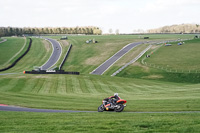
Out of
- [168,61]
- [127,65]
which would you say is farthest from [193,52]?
[127,65]

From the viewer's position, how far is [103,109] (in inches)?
1038

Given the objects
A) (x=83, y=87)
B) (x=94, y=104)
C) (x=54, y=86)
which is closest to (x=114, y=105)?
(x=94, y=104)

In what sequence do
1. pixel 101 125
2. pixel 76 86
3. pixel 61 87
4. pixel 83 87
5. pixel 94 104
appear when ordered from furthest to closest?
pixel 76 86 → pixel 83 87 → pixel 61 87 → pixel 94 104 → pixel 101 125

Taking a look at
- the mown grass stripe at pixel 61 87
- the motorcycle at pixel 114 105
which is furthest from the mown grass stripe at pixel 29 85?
the motorcycle at pixel 114 105

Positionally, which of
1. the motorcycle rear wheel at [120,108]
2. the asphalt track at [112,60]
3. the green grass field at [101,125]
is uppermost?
the green grass field at [101,125]

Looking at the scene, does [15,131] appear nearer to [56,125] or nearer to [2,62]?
[56,125]

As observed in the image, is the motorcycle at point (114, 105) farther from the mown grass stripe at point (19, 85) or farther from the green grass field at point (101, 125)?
the mown grass stripe at point (19, 85)

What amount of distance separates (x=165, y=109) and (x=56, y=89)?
26.7 meters

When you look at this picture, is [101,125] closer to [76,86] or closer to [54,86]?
[54,86]

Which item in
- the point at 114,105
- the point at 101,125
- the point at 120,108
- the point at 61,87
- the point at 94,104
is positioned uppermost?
the point at 101,125

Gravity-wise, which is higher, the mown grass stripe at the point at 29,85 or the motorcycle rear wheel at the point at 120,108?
the motorcycle rear wheel at the point at 120,108

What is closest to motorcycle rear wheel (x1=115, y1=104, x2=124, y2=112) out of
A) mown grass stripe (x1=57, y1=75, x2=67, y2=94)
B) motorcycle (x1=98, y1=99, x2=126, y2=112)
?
motorcycle (x1=98, y1=99, x2=126, y2=112)

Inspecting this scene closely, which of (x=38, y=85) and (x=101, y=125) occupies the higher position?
(x=101, y=125)

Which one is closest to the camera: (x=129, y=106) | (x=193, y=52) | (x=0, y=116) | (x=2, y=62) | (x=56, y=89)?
(x=0, y=116)
